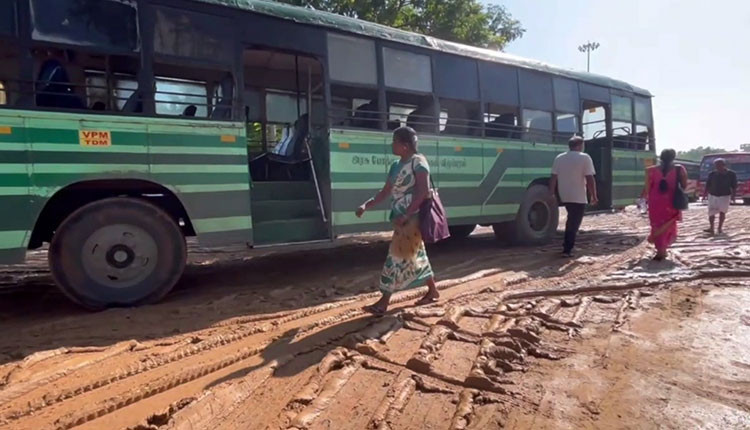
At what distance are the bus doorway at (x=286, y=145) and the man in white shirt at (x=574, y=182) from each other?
352 cm

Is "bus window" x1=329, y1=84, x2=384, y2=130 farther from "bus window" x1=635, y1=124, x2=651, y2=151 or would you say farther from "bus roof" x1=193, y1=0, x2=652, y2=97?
"bus window" x1=635, y1=124, x2=651, y2=151

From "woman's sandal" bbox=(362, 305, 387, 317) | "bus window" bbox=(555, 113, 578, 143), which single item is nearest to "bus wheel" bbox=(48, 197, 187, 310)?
"woman's sandal" bbox=(362, 305, 387, 317)

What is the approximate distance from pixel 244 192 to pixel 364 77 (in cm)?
219

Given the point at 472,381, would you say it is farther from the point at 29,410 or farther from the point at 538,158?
the point at 538,158

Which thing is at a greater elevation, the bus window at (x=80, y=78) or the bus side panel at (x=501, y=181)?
the bus window at (x=80, y=78)

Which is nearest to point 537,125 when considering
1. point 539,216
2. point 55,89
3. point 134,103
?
point 539,216

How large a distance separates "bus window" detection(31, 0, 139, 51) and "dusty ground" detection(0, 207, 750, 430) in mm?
2405

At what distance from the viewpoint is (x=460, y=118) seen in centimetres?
718

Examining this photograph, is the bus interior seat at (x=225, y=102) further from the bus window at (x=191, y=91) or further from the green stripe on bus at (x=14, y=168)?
the green stripe on bus at (x=14, y=168)

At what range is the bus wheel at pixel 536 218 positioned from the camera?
796 cm

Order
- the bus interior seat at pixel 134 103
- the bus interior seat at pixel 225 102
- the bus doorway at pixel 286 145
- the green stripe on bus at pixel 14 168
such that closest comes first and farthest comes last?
the green stripe on bus at pixel 14 168 < the bus interior seat at pixel 134 103 < the bus interior seat at pixel 225 102 < the bus doorway at pixel 286 145

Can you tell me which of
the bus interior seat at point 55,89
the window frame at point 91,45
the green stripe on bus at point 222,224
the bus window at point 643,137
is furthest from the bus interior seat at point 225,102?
the bus window at point 643,137

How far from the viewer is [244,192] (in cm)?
502

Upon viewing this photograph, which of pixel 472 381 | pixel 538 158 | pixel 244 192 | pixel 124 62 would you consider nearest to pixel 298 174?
pixel 244 192
